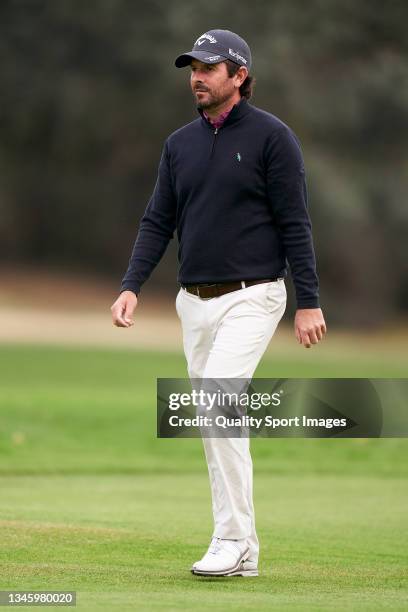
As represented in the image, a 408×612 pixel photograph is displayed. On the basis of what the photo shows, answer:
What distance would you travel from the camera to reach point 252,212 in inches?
231

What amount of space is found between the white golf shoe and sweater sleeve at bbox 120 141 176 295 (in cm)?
123

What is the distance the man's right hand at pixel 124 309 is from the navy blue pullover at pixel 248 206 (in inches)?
9.9

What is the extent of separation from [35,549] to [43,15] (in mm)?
37204

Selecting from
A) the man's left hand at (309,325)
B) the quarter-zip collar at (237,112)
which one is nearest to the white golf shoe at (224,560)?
the man's left hand at (309,325)

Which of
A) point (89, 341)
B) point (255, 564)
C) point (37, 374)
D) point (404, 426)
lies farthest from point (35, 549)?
point (89, 341)

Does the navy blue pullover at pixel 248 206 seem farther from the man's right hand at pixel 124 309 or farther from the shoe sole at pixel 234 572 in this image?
the shoe sole at pixel 234 572

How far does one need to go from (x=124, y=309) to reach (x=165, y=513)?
263 cm

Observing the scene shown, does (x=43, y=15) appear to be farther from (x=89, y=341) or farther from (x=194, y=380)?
(x=194, y=380)

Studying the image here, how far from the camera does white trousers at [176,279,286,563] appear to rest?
18.8 feet

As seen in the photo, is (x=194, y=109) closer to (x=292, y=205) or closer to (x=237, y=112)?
(x=237, y=112)

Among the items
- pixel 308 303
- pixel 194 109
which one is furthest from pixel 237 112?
pixel 194 109

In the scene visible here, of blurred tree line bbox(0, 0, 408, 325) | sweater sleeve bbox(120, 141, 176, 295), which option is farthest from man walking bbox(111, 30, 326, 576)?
blurred tree line bbox(0, 0, 408, 325)

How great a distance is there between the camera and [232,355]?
5734mm

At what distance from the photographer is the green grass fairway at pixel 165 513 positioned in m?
5.33
